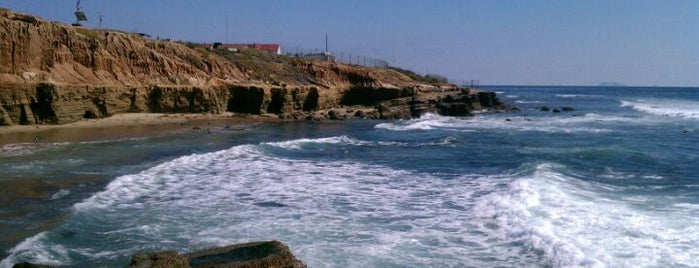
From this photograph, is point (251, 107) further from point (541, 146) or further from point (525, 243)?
point (525, 243)

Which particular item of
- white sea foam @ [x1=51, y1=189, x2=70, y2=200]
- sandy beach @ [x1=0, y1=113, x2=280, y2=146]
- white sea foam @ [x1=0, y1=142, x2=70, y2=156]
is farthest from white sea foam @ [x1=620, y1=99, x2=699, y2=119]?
white sea foam @ [x1=51, y1=189, x2=70, y2=200]

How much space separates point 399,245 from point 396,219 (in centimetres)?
188

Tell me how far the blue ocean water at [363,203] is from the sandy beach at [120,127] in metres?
Result: 2.28

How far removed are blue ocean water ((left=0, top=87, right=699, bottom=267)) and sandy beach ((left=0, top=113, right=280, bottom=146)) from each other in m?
2.28

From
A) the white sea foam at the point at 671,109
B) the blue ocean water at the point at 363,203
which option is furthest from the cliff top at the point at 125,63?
the white sea foam at the point at 671,109

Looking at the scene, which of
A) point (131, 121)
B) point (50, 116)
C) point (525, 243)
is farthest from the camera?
point (131, 121)

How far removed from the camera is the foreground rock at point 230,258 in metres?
6.82

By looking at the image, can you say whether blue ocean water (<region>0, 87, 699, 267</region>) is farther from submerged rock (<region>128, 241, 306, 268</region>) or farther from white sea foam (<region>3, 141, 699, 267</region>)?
submerged rock (<region>128, 241, 306, 268</region>)

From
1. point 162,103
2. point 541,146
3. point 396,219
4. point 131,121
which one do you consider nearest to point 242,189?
point 396,219

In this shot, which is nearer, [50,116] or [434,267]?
[434,267]

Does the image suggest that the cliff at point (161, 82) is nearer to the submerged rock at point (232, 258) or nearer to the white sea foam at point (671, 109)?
the white sea foam at point (671, 109)

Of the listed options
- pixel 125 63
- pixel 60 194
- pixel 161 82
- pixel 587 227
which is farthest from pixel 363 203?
pixel 125 63

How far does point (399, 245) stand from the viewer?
Result: 9938 millimetres

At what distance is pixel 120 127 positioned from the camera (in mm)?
29781
